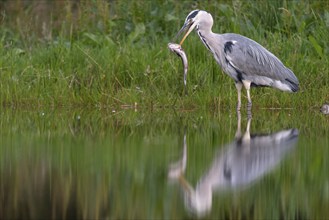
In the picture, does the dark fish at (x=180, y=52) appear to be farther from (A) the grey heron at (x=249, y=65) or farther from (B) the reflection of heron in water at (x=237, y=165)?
(B) the reflection of heron in water at (x=237, y=165)

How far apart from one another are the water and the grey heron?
23.0 inches

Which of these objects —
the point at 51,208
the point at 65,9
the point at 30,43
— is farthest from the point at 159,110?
the point at 51,208

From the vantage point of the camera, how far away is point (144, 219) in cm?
523

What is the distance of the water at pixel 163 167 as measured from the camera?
218 inches

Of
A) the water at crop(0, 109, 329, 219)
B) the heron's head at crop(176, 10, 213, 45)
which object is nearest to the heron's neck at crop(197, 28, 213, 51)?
the heron's head at crop(176, 10, 213, 45)

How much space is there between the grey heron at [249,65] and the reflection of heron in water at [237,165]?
6.75ft

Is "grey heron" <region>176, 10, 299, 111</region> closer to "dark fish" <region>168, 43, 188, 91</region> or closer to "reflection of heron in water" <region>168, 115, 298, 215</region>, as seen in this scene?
"dark fish" <region>168, 43, 188, 91</region>

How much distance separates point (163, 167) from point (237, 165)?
0.54 meters

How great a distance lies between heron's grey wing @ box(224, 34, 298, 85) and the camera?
1087cm

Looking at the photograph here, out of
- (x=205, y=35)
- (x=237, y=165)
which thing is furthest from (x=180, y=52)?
(x=237, y=165)

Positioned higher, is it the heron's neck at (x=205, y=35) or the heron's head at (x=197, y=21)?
the heron's head at (x=197, y=21)

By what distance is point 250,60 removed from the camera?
1093 centimetres

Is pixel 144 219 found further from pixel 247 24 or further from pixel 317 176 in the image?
pixel 247 24

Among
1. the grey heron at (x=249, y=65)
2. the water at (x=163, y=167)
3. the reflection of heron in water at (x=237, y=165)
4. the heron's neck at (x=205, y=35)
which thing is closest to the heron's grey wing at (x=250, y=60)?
the grey heron at (x=249, y=65)
